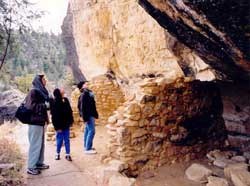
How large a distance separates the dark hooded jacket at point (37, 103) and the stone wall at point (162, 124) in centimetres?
125

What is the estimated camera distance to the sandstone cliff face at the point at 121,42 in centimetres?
700

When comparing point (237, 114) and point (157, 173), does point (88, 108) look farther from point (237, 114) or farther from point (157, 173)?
point (237, 114)

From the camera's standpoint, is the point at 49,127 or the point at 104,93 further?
the point at 104,93

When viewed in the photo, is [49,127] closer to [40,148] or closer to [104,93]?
[104,93]

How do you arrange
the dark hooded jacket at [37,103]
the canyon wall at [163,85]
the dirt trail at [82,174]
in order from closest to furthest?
the canyon wall at [163,85] → the dirt trail at [82,174] → the dark hooded jacket at [37,103]

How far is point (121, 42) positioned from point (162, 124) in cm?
352

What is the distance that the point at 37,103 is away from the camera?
566 cm

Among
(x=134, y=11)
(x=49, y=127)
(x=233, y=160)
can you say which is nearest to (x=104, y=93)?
(x=49, y=127)

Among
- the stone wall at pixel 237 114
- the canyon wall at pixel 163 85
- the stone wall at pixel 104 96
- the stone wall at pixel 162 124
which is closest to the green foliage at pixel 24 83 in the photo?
the stone wall at pixel 104 96

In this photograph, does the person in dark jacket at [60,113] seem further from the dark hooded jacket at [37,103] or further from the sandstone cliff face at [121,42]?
the sandstone cliff face at [121,42]

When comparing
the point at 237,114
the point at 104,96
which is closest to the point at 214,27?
the point at 237,114

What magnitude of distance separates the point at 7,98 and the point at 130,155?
8911 mm

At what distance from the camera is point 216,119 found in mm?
6945

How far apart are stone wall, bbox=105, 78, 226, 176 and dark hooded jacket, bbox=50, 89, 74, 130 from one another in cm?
81
